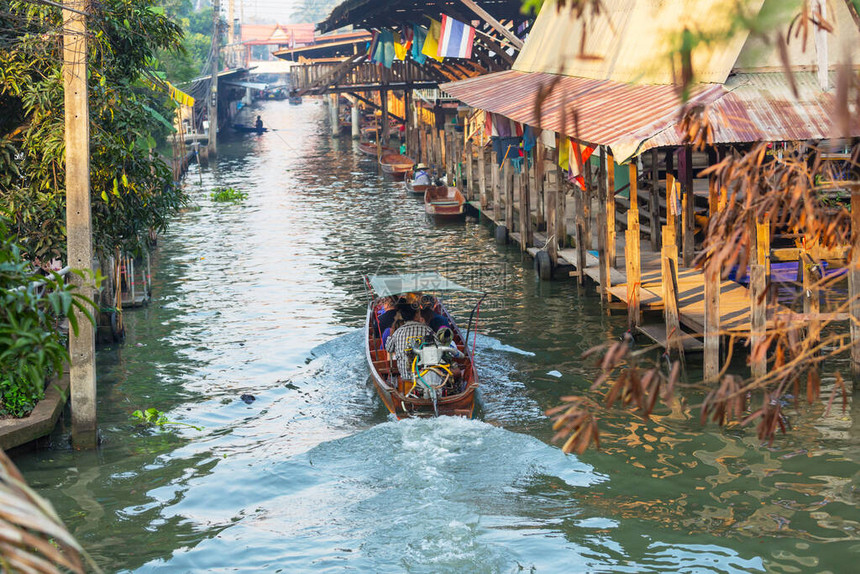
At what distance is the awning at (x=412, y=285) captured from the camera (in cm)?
1521

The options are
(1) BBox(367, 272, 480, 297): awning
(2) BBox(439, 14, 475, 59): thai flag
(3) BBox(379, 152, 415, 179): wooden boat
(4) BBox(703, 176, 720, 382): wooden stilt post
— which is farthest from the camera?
(3) BBox(379, 152, 415, 179): wooden boat

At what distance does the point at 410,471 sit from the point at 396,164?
1190 inches

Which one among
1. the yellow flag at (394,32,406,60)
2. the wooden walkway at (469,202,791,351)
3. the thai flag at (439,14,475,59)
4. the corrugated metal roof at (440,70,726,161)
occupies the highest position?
the yellow flag at (394,32,406,60)

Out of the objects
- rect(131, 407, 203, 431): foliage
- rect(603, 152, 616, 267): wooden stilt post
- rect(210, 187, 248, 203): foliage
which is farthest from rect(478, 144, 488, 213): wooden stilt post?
rect(131, 407, 203, 431): foliage

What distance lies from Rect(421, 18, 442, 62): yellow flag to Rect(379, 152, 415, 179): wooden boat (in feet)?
27.4

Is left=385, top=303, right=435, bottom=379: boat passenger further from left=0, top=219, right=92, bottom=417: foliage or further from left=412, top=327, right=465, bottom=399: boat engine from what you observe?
left=0, top=219, right=92, bottom=417: foliage

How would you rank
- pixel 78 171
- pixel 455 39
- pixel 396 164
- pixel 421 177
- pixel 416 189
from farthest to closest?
pixel 396 164
pixel 421 177
pixel 416 189
pixel 455 39
pixel 78 171

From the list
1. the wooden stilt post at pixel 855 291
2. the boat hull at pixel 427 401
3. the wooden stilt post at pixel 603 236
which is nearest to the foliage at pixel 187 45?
the wooden stilt post at pixel 603 236

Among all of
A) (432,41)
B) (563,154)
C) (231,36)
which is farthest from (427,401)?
(231,36)

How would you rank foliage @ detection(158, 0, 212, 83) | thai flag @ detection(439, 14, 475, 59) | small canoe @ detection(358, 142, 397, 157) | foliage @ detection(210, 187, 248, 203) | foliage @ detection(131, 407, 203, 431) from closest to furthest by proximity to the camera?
foliage @ detection(131, 407, 203, 431)
thai flag @ detection(439, 14, 475, 59)
foliage @ detection(210, 187, 248, 203)
small canoe @ detection(358, 142, 397, 157)
foliage @ detection(158, 0, 212, 83)

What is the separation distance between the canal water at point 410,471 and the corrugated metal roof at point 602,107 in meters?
3.74

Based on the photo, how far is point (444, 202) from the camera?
29.4 meters

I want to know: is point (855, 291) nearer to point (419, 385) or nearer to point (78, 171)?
point (419, 385)

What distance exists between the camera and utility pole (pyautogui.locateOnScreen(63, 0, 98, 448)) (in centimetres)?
1081
